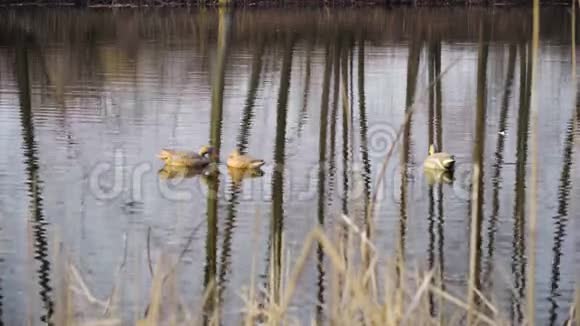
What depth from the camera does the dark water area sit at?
520 centimetres

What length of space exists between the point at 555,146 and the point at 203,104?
12.7 ft

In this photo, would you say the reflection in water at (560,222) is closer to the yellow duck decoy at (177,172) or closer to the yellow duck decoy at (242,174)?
the yellow duck decoy at (242,174)

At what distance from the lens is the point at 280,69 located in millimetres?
15000

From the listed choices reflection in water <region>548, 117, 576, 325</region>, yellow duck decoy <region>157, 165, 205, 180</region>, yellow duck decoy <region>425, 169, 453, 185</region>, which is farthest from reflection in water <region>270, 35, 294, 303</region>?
reflection in water <region>548, 117, 576, 325</region>

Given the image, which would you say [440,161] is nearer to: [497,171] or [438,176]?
[438,176]

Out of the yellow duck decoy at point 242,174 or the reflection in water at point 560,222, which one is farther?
the yellow duck decoy at point 242,174

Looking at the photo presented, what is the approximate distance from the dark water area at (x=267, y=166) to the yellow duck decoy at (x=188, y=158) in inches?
4.1

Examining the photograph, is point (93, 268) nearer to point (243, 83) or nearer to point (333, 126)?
point (333, 126)

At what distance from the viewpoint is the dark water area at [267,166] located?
520 centimetres

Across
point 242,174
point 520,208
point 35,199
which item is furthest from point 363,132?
point 35,199

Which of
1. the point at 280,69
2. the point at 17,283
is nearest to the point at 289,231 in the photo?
the point at 17,283

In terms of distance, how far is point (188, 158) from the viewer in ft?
26.6

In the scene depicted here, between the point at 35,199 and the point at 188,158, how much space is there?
1.44 m

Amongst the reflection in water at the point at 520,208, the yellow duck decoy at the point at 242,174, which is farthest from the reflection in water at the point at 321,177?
the reflection in water at the point at 520,208
